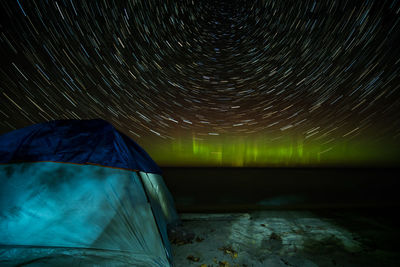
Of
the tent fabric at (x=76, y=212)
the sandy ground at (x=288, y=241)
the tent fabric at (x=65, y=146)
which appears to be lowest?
the sandy ground at (x=288, y=241)

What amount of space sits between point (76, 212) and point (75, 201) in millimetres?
210

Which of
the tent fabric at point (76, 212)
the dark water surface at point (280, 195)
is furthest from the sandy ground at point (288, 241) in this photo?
the dark water surface at point (280, 195)

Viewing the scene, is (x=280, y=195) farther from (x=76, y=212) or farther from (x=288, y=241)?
(x=76, y=212)

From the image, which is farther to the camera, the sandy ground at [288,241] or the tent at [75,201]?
the sandy ground at [288,241]

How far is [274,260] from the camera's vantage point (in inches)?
156

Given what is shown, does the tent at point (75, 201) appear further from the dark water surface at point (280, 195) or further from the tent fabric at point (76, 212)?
the dark water surface at point (280, 195)

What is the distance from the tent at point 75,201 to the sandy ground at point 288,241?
139 centimetres

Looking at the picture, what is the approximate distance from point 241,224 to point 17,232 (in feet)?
19.5

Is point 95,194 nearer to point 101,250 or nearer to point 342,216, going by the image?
point 101,250

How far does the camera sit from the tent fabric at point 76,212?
312 cm

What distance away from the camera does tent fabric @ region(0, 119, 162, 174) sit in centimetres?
354

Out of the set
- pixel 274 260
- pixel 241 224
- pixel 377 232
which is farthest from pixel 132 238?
pixel 377 232

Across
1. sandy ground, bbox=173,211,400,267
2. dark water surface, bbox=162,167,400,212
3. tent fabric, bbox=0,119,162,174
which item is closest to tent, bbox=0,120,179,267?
tent fabric, bbox=0,119,162,174

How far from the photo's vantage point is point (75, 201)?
3.38 meters
